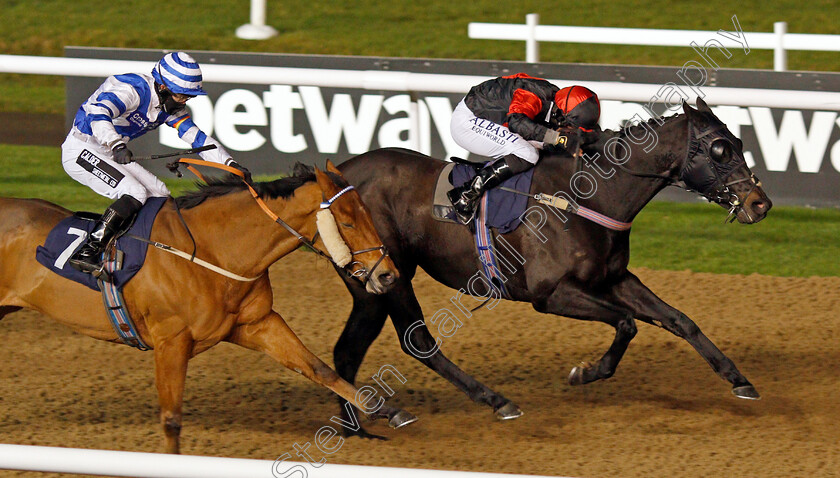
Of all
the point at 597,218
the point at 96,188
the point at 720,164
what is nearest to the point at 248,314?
the point at 96,188

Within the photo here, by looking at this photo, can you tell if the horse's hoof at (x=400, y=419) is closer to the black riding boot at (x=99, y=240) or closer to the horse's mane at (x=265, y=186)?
the horse's mane at (x=265, y=186)

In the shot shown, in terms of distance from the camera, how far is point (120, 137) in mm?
4523

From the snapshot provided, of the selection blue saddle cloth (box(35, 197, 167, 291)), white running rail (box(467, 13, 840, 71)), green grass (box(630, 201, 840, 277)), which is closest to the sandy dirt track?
green grass (box(630, 201, 840, 277))

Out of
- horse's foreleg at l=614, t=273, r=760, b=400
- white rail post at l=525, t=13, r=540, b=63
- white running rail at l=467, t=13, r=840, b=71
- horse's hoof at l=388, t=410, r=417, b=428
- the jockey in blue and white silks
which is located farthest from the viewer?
white rail post at l=525, t=13, r=540, b=63

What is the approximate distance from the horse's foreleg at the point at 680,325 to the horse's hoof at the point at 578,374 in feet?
1.54

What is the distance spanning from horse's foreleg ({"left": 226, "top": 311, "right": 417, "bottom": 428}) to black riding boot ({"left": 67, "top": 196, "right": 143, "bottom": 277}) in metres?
0.62

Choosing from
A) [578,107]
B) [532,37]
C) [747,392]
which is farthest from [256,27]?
[747,392]

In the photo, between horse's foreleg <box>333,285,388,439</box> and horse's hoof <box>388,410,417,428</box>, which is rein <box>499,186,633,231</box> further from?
horse's hoof <box>388,410,417,428</box>

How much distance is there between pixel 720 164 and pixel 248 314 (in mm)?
2153

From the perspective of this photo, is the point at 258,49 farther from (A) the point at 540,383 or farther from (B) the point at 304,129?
(A) the point at 540,383

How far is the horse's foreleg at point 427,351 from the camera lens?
195 inches

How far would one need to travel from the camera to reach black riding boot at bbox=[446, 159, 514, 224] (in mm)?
5074

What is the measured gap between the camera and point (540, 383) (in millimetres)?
5629

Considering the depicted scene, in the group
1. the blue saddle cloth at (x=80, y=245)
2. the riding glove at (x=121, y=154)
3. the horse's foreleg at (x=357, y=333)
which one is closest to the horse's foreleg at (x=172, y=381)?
the blue saddle cloth at (x=80, y=245)
